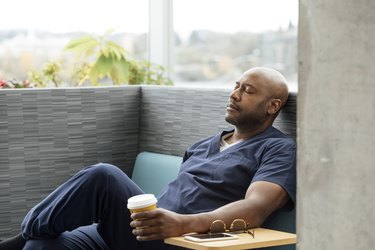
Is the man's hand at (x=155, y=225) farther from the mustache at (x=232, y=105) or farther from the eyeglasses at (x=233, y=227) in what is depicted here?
the mustache at (x=232, y=105)

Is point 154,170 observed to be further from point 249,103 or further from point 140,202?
point 140,202

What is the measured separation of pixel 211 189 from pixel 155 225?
1.77 feet

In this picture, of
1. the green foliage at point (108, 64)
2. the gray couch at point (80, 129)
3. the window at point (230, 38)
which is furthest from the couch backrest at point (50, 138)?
the window at point (230, 38)

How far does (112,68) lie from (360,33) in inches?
118

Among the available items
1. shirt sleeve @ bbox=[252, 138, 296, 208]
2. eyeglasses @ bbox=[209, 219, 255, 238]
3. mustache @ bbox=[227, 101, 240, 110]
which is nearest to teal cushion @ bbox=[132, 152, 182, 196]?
mustache @ bbox=[227, 101, 240, 110]

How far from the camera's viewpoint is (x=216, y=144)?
3.10 m

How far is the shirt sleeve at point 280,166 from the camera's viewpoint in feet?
8.87

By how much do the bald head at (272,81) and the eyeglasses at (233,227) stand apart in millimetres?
657

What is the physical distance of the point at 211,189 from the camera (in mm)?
2922

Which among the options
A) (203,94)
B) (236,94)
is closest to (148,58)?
(203,94)

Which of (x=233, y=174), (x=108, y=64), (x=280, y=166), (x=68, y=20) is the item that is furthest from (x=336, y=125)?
(x=68, y=20)

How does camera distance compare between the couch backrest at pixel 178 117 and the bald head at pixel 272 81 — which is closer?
the bald head at pixel 272 81

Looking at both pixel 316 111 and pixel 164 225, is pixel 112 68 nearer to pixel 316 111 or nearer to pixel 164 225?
pixel 164 225

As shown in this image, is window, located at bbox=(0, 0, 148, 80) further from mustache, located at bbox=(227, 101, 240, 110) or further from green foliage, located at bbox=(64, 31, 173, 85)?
mustache, located at bbox=(227, 101, 240, 110)
